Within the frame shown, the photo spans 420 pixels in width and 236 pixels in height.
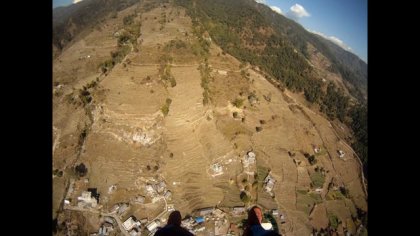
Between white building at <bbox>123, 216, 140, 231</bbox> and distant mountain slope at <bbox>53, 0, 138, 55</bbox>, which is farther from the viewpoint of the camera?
distant mountain slope at <bbox>53, 0, 138, 55</bbox>

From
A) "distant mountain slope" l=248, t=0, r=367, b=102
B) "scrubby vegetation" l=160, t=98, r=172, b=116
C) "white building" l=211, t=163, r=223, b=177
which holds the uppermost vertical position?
"distant mountain slope" l=248, t=0, r=367, b=102

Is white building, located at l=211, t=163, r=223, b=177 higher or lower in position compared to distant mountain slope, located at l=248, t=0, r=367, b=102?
lower

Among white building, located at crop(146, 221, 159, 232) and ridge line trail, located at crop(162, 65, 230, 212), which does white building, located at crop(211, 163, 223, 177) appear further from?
white building, located at crop(146, 221, 159, 232)

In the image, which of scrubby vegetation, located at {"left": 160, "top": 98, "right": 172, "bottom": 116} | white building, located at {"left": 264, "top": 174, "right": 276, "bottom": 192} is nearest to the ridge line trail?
scrubby vegetation, located at {"left": 160, "top": 98, "right": 172, "bottom": 116}

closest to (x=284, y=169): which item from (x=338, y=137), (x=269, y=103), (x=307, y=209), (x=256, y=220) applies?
(x=307, y=209)

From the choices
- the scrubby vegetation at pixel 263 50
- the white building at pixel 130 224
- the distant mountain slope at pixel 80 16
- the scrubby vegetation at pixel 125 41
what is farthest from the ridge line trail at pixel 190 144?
the distant mountain slope at pixel 80 16
